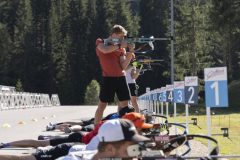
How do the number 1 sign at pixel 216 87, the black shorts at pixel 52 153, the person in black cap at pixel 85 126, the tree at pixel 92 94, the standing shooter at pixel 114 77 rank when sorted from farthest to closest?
the tree at pixel 92 94 → the standing shooter at pixel 114 77 → the person in black cap at pixel 85 126 → the number 1 sign at pixel 216 87 → the black shorts at pixel 52 153

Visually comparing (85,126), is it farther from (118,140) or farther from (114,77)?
(118,140)

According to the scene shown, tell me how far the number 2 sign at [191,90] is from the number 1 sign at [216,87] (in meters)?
2.92

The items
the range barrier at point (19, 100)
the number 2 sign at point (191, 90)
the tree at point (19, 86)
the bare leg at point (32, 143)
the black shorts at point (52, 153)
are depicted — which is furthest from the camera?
the tree at point (19, 86)

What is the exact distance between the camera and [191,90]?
11.4 m

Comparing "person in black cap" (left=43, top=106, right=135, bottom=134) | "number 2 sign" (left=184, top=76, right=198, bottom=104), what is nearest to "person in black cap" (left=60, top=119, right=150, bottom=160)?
"person in black cap" (left=43, top=106, right=135, bottom=134)

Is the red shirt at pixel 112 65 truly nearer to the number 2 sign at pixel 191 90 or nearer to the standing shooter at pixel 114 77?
the standing shooter at pixel 114 77

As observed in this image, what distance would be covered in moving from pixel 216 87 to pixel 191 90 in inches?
129

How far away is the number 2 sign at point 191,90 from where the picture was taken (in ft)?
36.9

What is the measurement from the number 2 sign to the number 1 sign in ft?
9.60

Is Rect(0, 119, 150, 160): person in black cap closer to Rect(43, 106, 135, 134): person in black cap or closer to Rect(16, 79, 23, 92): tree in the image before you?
Rect(43, 106, 135, 134): person in black cap

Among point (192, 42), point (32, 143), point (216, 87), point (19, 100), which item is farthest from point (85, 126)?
point (192, 42)

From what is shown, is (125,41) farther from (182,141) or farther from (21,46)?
(21,46)

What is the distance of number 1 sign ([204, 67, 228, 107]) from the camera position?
8.05 m

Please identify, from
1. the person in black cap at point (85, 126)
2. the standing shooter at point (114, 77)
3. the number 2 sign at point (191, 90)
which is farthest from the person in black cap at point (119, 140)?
the number 2 sign at point (191, 90)
